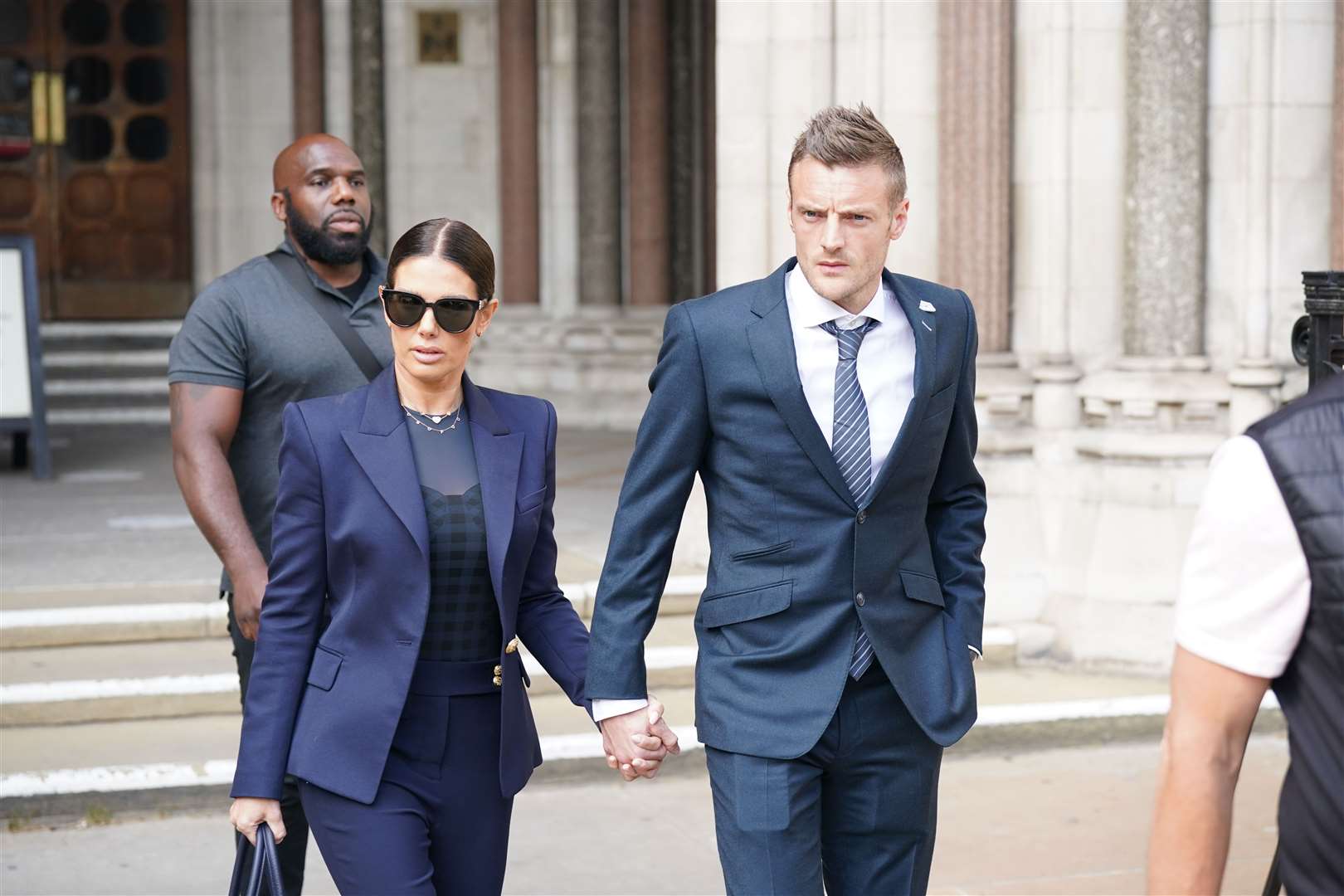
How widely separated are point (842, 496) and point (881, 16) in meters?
5.28

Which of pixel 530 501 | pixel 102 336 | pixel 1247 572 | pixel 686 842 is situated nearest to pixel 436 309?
pixel 530 501

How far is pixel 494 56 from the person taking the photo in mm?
13836

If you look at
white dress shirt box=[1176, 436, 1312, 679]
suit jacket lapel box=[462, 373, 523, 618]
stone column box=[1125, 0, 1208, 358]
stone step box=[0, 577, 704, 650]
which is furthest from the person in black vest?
stone column box=[1125, 0, 1208, 358]

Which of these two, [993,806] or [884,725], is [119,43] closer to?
[993,806]

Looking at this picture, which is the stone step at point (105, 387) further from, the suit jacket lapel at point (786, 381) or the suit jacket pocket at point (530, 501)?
the suit jacket lapel at point (786, 381)

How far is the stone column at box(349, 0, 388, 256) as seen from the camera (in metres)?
13.7

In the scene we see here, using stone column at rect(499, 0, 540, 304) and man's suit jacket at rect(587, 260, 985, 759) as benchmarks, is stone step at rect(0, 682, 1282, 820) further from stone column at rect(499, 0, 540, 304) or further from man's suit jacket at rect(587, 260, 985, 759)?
stone column at rect(499, 0, 540, 304)

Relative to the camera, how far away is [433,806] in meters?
3.28

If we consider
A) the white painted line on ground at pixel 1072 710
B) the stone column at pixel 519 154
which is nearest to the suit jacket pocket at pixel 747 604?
the white painted line on ground at pixel 1072 710

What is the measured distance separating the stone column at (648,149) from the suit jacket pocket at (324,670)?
399 inches

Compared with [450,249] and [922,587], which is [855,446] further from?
[450,249]

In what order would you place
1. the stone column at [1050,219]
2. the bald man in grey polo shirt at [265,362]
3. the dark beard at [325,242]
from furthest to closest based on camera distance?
1. the stone column at [1050,219]
2. the dark beard at [325,242]
3. the bald man in grey polo shirt at [265,362]

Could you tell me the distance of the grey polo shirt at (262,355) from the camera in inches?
171

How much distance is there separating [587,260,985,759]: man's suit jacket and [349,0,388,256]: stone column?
1064cm
